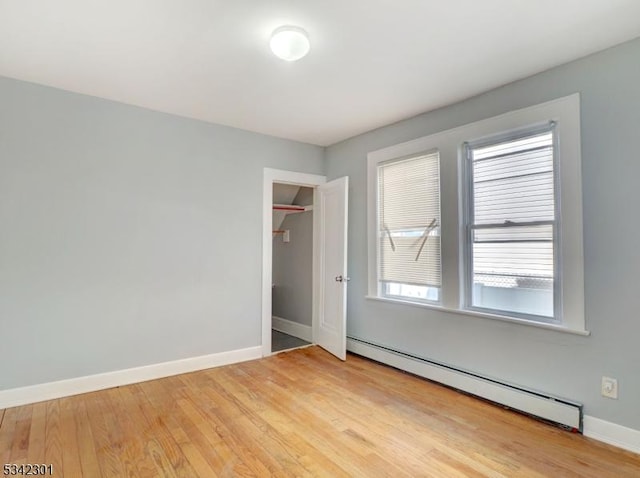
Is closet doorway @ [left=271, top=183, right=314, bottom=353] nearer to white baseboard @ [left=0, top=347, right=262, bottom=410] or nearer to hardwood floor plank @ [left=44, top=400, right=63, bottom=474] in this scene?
white baseboard @ [left=0, top=347, right=262, bottom=410]

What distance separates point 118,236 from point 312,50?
90.5 inches

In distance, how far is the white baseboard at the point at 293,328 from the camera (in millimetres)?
4715

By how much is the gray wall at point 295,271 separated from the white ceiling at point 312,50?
2028mm

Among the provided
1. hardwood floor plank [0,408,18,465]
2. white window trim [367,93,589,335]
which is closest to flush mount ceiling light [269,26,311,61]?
white window trim [367,93,589,335]

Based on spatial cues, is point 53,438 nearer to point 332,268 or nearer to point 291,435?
point 291,435

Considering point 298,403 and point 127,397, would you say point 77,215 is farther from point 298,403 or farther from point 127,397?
point 298,403

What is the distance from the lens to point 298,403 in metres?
2.80

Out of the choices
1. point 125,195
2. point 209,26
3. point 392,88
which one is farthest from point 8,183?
point 392,88

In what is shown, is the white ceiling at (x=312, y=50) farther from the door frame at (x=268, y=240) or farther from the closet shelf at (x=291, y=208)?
the closet shelf at (x=291, y=208)

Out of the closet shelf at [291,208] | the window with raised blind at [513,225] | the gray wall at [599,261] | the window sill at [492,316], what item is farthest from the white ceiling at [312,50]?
the window sill at [492,316]

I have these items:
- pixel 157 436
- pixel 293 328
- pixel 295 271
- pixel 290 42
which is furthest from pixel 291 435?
pixel 295 271

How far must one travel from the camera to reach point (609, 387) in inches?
89.4

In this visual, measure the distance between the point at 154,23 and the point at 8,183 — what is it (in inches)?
70.5

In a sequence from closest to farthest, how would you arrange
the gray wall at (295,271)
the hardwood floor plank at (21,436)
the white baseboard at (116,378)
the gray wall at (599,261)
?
1. the hardwood floor plank at (21,436)
2. the gray wall at (599,261)
3. the white baseboard at (116,378)
4. the gray wall at (295,271)
